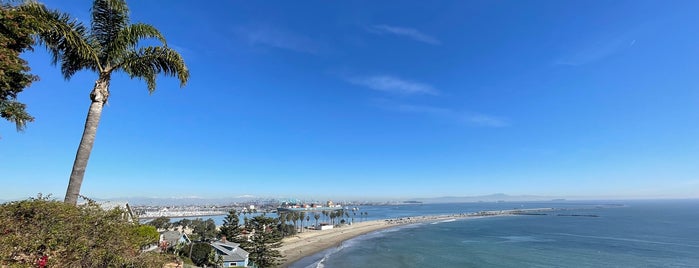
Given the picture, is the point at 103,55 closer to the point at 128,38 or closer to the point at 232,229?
the point at 128,38

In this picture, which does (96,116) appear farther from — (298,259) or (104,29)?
(298,259)

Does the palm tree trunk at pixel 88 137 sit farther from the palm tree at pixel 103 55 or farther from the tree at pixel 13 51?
the tree at pixel 13 51

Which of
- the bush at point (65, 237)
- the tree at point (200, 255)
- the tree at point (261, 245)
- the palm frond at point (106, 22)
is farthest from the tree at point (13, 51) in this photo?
the tree at point (261, 245)

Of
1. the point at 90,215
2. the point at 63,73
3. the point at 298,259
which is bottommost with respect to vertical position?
the point at 298,259

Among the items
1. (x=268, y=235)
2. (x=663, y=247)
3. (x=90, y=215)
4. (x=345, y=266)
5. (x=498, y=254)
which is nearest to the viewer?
(x=90, y=215)

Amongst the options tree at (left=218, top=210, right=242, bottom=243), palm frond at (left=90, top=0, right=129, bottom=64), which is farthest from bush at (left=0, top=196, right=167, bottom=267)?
tree at (left=218, top=210, right=242, bottom=243)

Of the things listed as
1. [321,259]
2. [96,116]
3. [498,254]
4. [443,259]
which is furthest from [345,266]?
[96,116]
